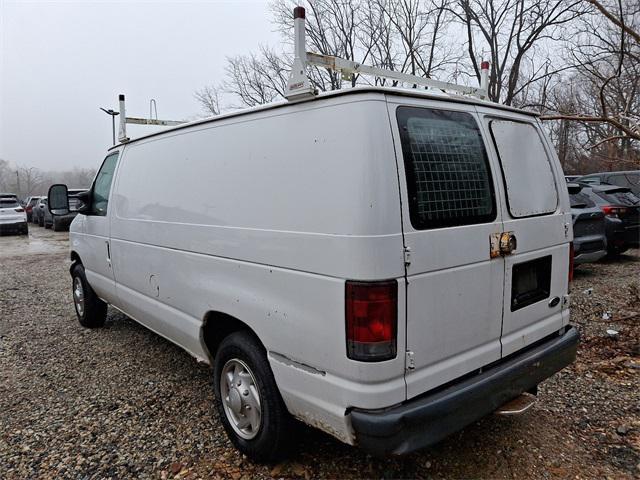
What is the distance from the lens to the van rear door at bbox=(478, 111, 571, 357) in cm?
262

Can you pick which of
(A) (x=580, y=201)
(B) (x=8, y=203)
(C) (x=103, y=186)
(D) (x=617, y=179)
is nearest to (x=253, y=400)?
(C) (x=103, y=186)

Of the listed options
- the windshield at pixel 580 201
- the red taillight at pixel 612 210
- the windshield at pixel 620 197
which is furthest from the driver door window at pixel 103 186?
the windshield at pixel 620 197

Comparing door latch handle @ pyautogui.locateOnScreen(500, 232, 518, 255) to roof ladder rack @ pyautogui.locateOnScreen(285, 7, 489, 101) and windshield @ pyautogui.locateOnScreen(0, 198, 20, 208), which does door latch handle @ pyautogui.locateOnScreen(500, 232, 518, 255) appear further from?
windshield @ pyautogui.locateOnScreen(0, 198, 20, 208)

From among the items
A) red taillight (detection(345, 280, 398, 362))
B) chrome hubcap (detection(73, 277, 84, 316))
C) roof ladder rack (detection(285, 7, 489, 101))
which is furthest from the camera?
chrome hubcap (detection(73, 277, 84, 316))

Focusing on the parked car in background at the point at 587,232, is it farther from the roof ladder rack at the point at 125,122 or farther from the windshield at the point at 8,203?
the windshield at the point at 8,203

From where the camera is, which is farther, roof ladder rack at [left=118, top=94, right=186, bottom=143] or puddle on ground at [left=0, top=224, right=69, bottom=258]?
puddle on ground at [left=0, top=224, right=69, bottom=258]

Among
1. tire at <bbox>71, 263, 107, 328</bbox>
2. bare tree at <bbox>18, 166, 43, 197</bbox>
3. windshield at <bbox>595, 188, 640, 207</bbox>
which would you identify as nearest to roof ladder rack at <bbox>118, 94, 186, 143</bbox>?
tire at <bbox>71, 263, 107, 328</bbox>

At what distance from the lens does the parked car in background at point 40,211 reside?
23.8 metres

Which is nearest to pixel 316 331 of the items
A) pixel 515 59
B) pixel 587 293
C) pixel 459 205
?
pixel 459 205

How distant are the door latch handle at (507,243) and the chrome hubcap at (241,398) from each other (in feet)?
5.29

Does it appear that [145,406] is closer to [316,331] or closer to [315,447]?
[315,447]

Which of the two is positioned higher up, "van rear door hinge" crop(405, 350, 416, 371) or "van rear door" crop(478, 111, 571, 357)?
"van rear door" crop(478, 111, 571, 357)

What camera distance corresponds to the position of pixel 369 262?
77.2 inches

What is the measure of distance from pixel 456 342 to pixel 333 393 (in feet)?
2.28
